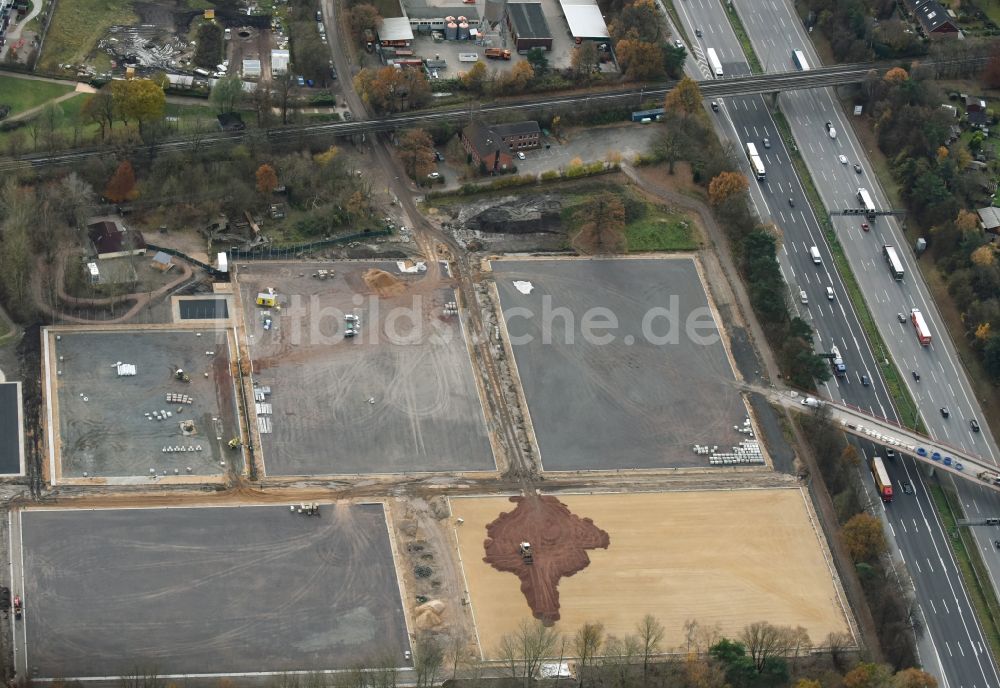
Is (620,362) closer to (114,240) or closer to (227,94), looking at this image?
(114,240)

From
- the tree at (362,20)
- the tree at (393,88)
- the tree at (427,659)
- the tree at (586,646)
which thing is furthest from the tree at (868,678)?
the tree at (362,20)

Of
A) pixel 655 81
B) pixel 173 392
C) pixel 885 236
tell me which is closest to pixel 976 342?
pixel 885 236

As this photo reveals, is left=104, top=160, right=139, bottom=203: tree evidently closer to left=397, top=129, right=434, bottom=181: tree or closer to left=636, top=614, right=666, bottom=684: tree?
left=397, top=129, right=434, bottom=181: tree

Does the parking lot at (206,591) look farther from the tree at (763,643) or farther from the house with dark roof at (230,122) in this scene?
the house with dark roof at (230,122)

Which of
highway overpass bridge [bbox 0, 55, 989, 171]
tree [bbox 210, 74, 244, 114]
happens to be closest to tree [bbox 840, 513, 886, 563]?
highway overpass bridge [bbox 0, 55, 989, 171]

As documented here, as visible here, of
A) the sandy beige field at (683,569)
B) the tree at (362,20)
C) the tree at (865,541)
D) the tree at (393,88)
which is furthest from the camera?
the tree at (362,20)

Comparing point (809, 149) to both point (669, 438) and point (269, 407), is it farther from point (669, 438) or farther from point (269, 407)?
point (269, 407)

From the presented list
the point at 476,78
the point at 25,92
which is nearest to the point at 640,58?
the point at 476,78
